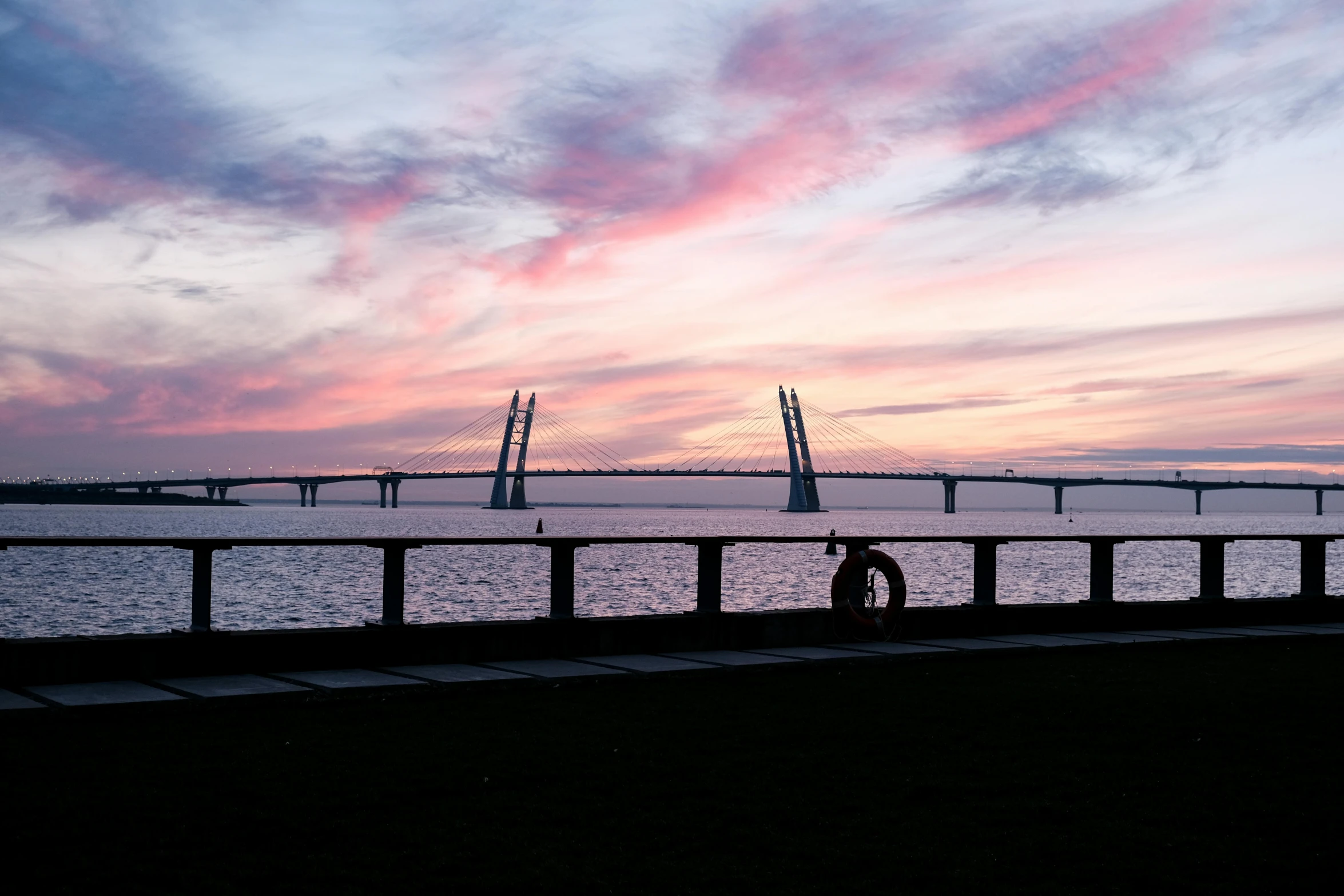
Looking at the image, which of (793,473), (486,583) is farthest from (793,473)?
(486,583)

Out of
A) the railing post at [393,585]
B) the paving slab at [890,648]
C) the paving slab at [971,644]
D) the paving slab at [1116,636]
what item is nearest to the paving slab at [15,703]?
the railing post at [393,585]

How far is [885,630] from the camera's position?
1102 centimetres

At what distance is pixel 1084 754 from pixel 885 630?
Result: 471cm

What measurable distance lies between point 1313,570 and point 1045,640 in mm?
5009

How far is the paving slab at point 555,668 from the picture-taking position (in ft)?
27.8

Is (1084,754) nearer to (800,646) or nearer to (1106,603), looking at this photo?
(800,646)

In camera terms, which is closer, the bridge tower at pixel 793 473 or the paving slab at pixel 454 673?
the paving slab at pixel 454 673

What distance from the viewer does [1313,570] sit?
14477mm

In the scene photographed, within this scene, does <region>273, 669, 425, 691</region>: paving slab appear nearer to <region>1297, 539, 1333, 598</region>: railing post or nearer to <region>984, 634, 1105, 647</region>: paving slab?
<region>984, 634, 1105, 647</region>: paving slab

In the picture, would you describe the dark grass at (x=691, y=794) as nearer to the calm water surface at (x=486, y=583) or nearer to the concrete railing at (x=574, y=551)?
the concrete railing at (x=574, y=551)

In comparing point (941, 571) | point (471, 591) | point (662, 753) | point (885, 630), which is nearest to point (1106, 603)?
point (885, 630)

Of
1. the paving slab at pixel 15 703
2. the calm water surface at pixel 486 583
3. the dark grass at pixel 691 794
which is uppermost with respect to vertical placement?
the paving slab at pixel 15 703

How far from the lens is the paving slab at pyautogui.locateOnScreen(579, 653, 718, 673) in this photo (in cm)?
891

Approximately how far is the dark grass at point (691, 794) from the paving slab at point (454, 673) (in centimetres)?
27
